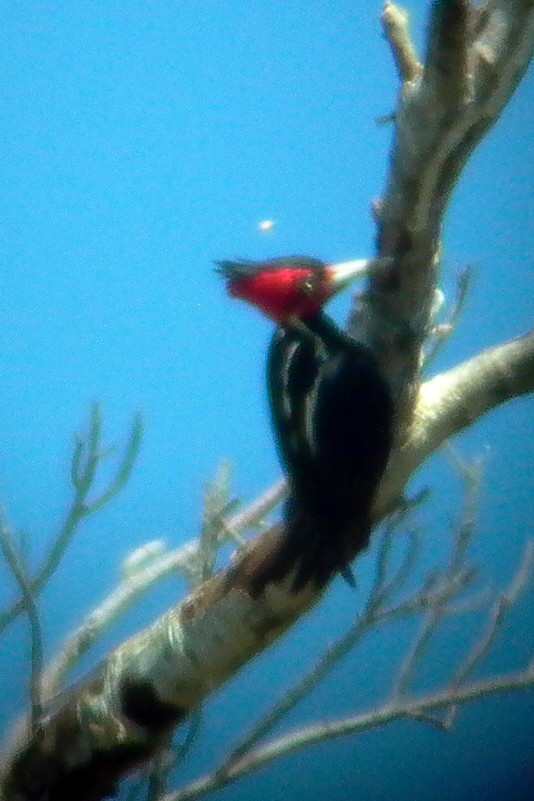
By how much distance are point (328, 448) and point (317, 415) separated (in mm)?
112

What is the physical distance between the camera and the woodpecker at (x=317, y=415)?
2.08 meters

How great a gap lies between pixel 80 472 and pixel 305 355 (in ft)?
4.25

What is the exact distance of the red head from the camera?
233 centimetres

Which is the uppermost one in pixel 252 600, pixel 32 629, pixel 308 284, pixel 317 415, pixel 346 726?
pixel 308 284

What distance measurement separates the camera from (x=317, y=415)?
7.47 ft

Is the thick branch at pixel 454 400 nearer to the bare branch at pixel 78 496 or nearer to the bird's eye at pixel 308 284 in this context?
the bird's eye at pixel 308 284

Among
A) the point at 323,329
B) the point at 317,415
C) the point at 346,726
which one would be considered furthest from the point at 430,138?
the point at 346,726

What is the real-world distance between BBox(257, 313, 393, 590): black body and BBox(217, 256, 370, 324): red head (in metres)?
0.07

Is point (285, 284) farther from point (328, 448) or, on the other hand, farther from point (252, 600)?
point (252, 600)

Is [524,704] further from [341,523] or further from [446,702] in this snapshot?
[341,523]

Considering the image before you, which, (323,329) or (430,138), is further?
(323,329)

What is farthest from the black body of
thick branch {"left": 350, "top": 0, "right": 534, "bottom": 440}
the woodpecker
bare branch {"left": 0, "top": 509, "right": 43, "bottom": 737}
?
bare branch {"left": 0, "top": 509, "right": 43, "bottom": 737}

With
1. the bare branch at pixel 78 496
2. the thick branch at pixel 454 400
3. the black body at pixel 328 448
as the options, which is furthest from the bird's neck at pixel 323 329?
the bare branch at pixel 78 496

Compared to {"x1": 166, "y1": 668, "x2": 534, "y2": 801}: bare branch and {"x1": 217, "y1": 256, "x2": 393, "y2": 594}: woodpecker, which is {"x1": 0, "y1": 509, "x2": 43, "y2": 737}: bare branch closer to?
{"x1": 217, "y1": 256, "x2": 393, "y2": 594}: woodpecker
